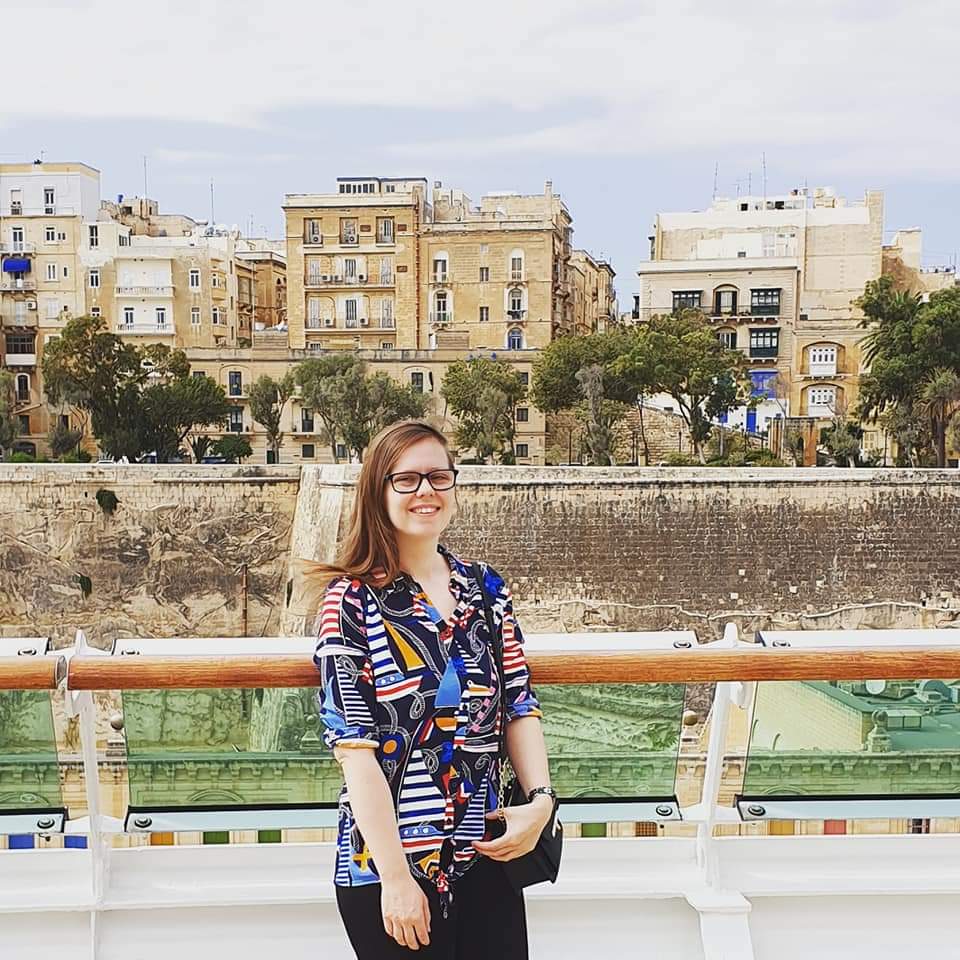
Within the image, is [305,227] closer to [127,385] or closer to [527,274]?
[527,274]

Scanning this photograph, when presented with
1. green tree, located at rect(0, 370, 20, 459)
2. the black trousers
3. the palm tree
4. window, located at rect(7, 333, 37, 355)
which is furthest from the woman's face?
window, located at rect(7, 333, 37, 355)

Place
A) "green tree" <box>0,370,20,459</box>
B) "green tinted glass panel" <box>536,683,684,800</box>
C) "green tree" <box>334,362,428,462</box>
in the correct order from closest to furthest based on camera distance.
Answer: "green tinted glass panel" <box>536,683,684,800</box>
"green tree" <box>334,362,428,462</box>
"green tree" <box>0,370,20,459</box>

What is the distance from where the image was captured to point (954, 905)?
325 centimetres

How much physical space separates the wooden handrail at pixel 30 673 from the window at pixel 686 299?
1673 inches

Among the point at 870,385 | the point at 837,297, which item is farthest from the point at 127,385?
the point at 837,297

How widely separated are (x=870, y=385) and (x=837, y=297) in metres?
16.3

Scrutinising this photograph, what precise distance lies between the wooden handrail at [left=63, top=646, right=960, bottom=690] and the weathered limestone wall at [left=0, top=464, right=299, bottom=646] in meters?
20.0

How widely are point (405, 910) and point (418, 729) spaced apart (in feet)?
1.10

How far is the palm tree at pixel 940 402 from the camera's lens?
94.5 ft

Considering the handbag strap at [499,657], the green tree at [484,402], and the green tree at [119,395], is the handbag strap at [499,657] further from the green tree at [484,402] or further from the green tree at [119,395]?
the green tree at [119,395]

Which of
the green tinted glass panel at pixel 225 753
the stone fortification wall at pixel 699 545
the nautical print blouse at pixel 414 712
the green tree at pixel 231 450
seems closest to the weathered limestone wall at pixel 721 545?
the stone fortification wall at pixel 699 545

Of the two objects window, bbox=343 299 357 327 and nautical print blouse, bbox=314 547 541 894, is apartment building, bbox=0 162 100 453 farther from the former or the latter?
nautical print blouse, bbox=314 547 541 894

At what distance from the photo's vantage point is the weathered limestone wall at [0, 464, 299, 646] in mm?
22516

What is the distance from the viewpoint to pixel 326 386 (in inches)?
1307
